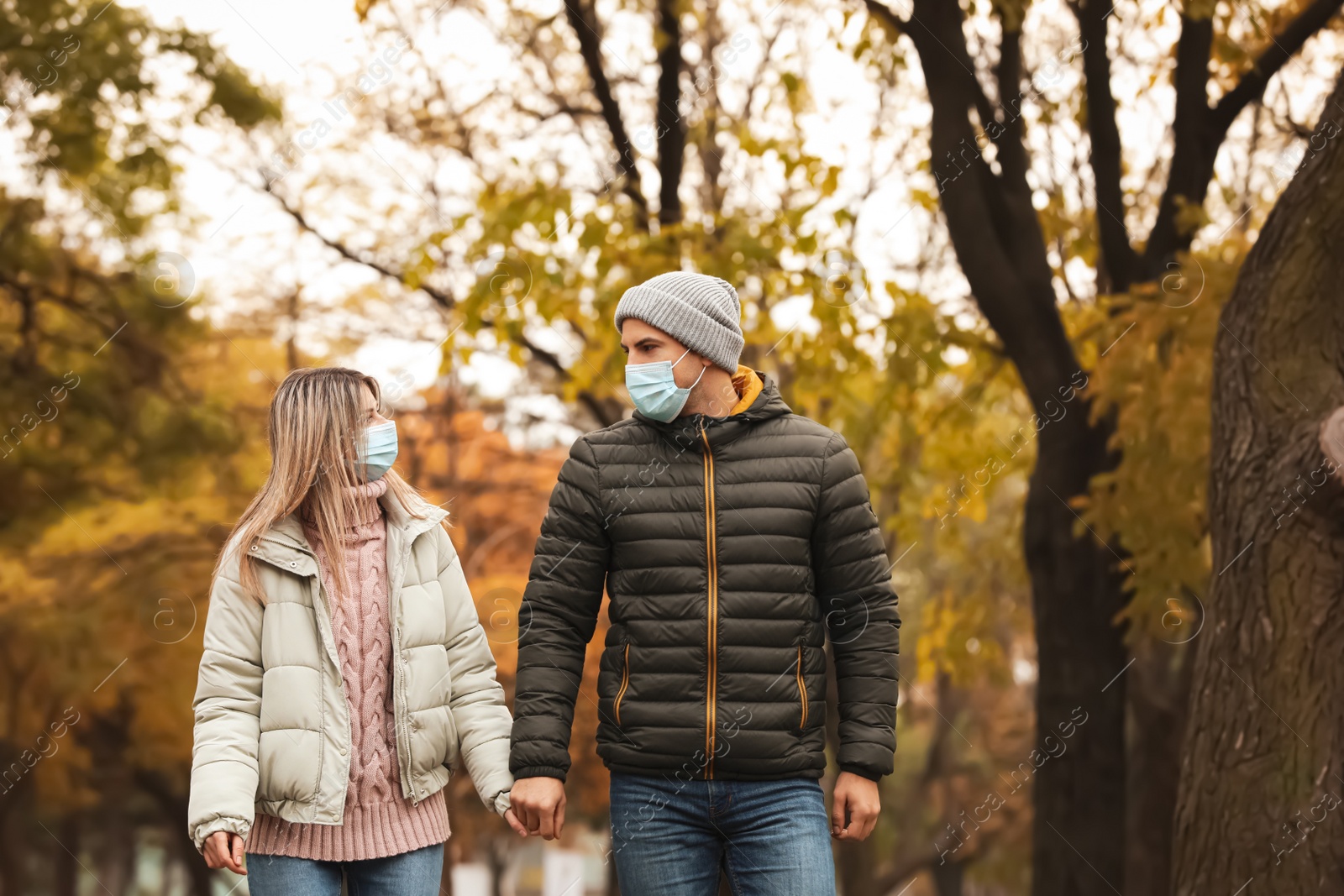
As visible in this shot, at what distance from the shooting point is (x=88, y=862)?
25.2 metres

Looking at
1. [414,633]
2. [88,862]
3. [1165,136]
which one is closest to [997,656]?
[1165,136]

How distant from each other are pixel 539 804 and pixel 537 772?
0.25 ft

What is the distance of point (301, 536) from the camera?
10.3 feet

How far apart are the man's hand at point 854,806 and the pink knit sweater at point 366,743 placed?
2.94 feet

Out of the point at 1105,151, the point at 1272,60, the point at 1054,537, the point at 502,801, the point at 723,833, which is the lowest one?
the point at 723,833

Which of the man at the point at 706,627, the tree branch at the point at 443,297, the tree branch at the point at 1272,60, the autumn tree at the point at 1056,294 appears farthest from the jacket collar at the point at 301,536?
the tree branch at the point at 443,297

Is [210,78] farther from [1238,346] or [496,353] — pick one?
[1238,346]

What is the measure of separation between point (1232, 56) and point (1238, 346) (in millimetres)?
3689

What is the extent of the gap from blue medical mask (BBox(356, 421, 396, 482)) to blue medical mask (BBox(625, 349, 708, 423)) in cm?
58

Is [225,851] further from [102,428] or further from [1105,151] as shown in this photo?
[102,428]

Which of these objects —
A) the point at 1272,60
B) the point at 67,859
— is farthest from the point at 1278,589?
the point at 67,859

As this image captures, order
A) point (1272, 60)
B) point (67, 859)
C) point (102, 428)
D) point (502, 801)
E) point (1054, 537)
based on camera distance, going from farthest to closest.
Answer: point (67, 859) < point (102, 428) < point (1054, 537) < point (1272, 60) < point (502, 801)

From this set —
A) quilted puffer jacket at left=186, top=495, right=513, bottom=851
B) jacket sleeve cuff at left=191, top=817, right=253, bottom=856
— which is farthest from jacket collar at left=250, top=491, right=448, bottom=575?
jacket sleeve cuff at left=191, top=817, right=253, bottom=856

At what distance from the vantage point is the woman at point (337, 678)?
9.78 ft
